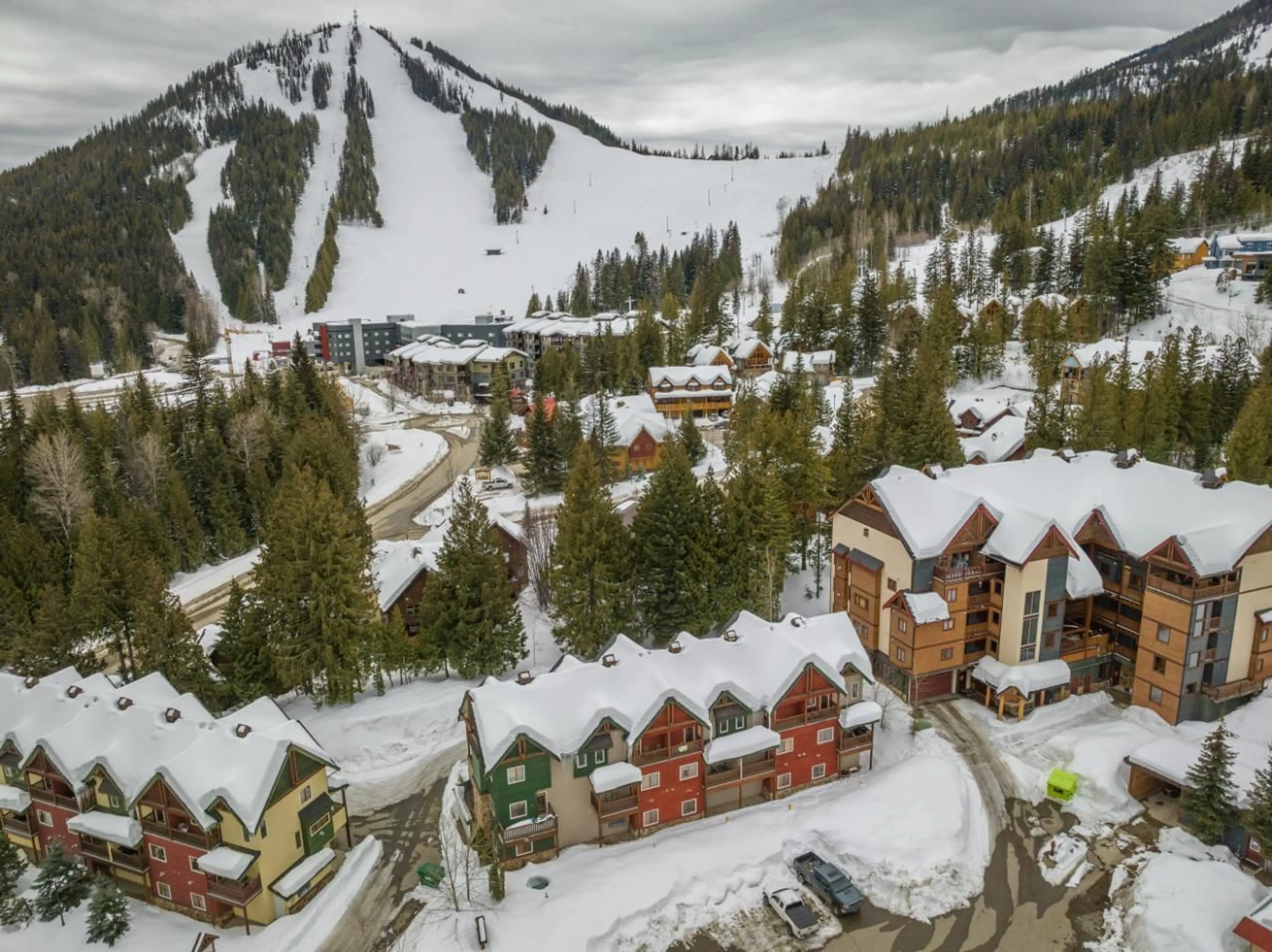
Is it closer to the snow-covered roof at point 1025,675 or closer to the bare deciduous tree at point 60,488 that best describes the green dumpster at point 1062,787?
the snow-covered roof at point 1025,675

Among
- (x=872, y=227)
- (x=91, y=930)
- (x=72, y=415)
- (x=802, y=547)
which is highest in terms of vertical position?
(x=872, y=227)

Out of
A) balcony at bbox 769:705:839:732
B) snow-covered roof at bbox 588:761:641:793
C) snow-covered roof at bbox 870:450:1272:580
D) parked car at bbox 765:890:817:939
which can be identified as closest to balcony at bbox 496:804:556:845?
snow-covered roof at bbox 588:761:641:793

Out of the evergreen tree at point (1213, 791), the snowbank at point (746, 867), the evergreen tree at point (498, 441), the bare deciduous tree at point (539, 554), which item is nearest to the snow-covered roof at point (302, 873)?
the snowbank at point (746, 867)

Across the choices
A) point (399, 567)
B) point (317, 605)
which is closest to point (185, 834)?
point (317, 605)

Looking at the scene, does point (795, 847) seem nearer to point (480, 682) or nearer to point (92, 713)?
point (480, 682)

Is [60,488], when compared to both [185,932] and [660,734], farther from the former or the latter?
[660,734]

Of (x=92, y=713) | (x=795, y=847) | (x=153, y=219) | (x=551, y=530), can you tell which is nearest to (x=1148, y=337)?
(x=551, y=530)

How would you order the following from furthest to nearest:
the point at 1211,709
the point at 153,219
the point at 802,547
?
1. the point at 153,219
2. the point at 802,547
3. the point at 1211,709

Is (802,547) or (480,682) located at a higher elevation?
(802,547)
